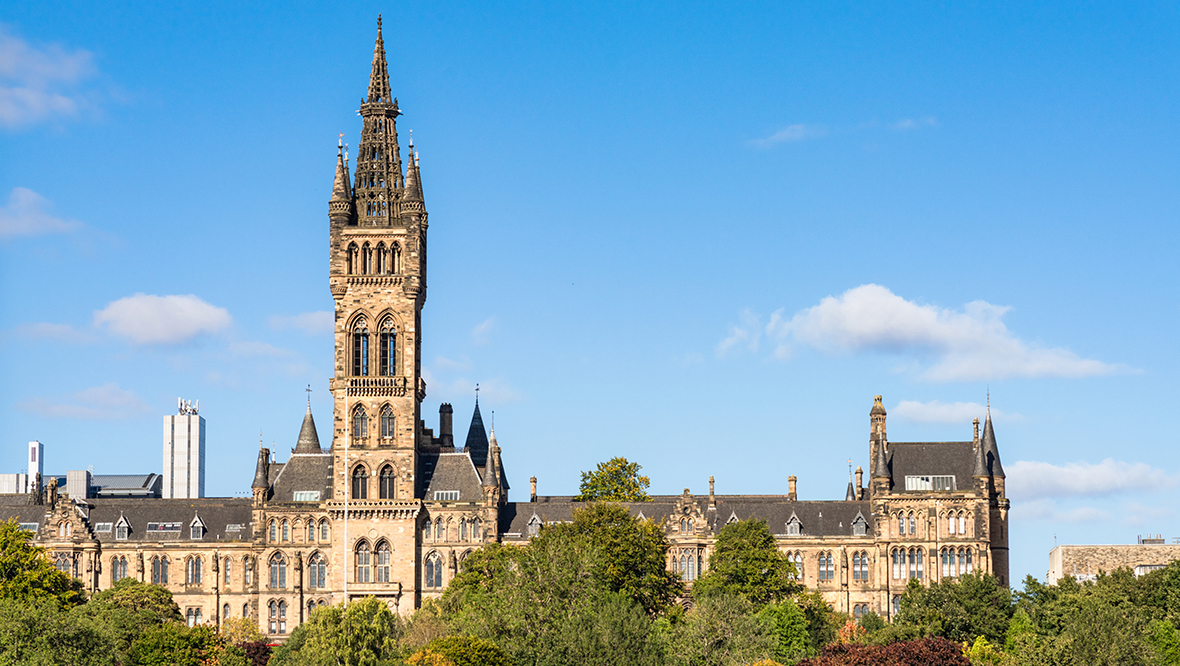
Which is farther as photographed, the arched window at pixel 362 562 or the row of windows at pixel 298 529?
the row of windows at pixel 298 529

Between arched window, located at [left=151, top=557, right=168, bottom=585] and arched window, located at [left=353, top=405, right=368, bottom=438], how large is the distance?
21939mm

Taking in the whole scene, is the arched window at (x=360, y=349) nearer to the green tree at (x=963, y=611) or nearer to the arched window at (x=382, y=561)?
the arched window at (x=382, y=561)

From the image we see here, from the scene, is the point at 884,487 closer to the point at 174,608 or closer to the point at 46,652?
the point at 174,608

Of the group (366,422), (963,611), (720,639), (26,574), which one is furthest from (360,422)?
(720,639)

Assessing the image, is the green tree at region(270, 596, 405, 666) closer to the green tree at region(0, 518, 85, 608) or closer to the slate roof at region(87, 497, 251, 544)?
the green tree at region(0, 518, 85, 608)

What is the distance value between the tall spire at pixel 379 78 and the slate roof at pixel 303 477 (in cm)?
3189

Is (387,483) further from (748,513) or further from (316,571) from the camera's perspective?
(748,513)

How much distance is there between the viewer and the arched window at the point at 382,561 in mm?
164500

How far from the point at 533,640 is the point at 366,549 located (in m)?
58.4

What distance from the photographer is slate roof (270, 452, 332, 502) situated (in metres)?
168

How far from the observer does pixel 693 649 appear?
369ft

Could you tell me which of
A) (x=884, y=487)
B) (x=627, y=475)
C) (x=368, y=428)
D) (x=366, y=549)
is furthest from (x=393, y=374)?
(x=884, y=487)

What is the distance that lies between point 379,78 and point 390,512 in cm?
3877

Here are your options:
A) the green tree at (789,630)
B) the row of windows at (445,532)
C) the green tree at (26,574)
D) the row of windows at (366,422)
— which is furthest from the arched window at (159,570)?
the green tree at (789,630)
